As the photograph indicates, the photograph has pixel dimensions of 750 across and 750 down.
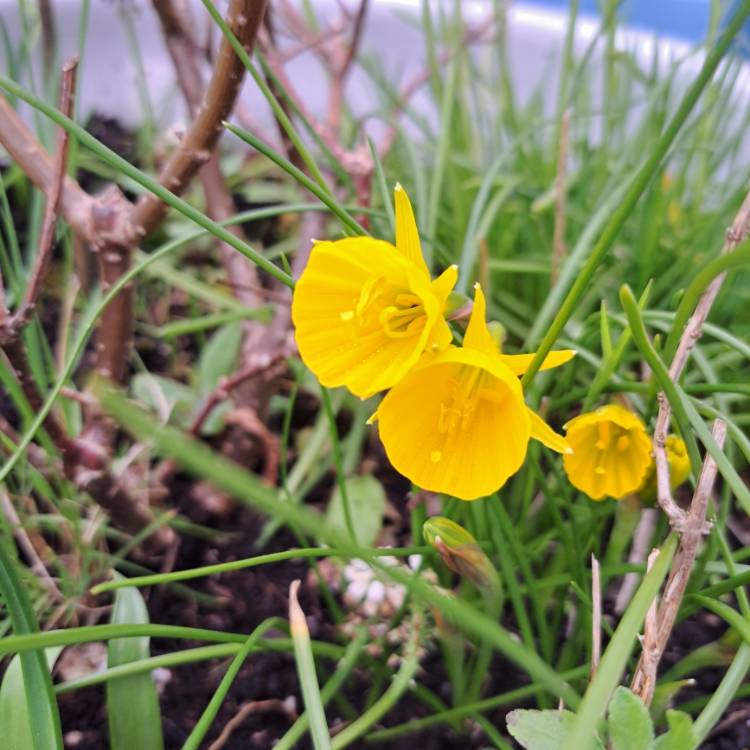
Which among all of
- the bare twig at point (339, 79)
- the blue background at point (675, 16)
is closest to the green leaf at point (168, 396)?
the bare twig at point (339, 79)

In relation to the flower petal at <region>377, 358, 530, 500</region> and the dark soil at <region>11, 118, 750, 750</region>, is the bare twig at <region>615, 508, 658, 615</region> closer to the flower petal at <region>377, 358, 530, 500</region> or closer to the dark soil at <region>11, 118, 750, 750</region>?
the dark soil at <region>11, 118, 750, 750</region>

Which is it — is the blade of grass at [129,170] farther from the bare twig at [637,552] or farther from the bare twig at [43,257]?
the bare twig at [637,552]

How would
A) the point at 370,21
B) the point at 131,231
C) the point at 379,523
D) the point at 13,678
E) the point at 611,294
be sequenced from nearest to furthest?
1. the point at 13,678
2. the point at 131,231
3. the point at 379,523
4. the point at 611,294
5. the point at 370,21

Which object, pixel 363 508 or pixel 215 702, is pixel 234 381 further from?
pixel 215 702

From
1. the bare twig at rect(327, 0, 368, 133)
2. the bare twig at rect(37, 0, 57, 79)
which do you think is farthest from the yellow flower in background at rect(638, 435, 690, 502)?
the bare twig at rect(37, 0, 57, 79)

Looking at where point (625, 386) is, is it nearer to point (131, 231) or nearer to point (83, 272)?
point (131, 231)

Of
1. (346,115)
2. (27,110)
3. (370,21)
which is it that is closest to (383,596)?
(346,115)
